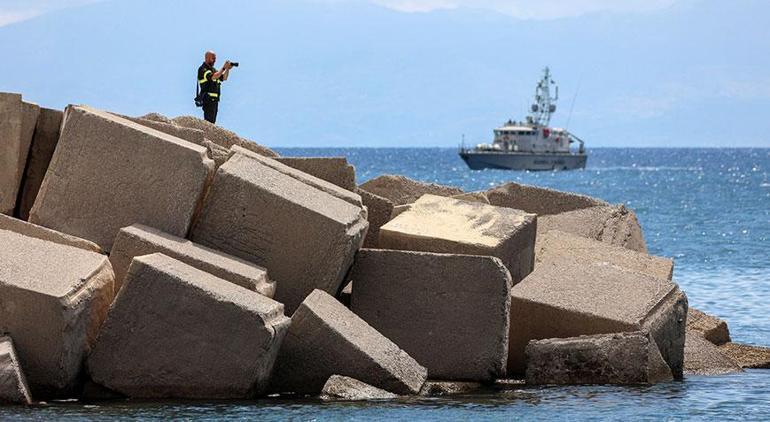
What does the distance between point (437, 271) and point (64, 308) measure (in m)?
2.67

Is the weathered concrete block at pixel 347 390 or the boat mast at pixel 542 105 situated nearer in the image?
the weathered concrete block at pixel 347 390

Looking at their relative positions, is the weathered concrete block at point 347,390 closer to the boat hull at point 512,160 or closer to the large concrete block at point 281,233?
the large concrete block at point 281,233

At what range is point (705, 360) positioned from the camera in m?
11.3

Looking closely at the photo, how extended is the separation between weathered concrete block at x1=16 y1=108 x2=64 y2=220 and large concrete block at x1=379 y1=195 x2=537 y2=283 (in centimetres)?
248

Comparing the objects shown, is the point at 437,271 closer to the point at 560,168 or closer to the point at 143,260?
the point at 143,260

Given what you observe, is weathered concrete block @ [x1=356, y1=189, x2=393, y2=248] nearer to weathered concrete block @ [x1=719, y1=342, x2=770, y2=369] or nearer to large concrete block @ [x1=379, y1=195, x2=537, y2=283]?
large concrete block @ [x1=379, y1=195, x2=537, y2=283]

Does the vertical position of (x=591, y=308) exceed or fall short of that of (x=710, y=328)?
it exceeds it

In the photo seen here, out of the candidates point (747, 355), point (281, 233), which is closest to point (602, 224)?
point (747, 355)

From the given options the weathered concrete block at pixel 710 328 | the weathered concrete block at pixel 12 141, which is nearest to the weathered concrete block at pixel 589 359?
the weathered concrete block at pixel 710 328

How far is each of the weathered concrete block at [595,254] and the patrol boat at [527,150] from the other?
263ft

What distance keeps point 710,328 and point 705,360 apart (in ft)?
4.30

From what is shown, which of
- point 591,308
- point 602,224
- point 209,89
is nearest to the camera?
point 591,308

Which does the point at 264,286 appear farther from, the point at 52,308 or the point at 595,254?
the point at 595,254

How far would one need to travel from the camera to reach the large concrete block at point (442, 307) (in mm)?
9828
